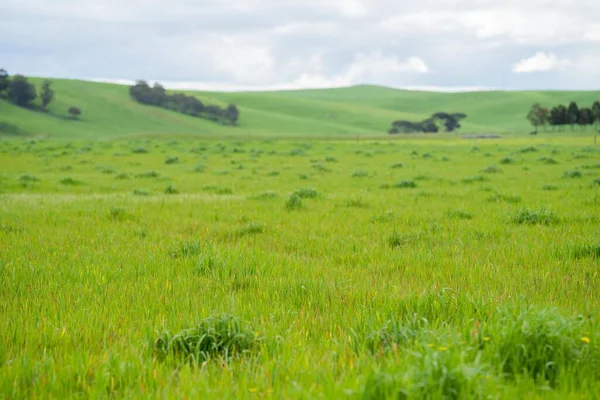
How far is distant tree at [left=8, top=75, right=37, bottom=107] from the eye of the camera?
12138 centimetres

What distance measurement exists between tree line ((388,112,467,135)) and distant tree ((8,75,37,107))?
3490 inches

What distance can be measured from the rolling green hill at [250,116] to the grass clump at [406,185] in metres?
74.8

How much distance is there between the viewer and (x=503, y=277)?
6.36 metres

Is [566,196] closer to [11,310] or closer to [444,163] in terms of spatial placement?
[11,310]

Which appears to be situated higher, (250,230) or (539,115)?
(539,115)

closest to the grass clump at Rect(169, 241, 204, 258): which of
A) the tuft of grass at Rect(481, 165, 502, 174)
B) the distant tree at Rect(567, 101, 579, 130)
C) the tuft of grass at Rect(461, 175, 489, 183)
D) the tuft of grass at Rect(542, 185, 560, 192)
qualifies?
the tuft of grass at Rect(542, 185, 560, 192)

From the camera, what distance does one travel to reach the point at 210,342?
423 cm

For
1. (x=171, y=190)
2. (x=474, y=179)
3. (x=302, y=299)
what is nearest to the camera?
(x=302, y=299)

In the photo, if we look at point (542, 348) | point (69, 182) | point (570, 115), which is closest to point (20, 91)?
point (69, 182)

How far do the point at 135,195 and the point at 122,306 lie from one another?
13178 mm

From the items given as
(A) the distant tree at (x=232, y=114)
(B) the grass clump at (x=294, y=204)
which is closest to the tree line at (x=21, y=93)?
(A) the distant tree at (x=232, y=114)

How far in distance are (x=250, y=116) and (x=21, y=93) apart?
2292 inches

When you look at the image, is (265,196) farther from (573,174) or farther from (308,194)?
(573,174)

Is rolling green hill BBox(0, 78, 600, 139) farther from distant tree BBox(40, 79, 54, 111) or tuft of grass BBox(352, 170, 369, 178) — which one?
tuft of grass BBox(352, 170, 369, 178)
